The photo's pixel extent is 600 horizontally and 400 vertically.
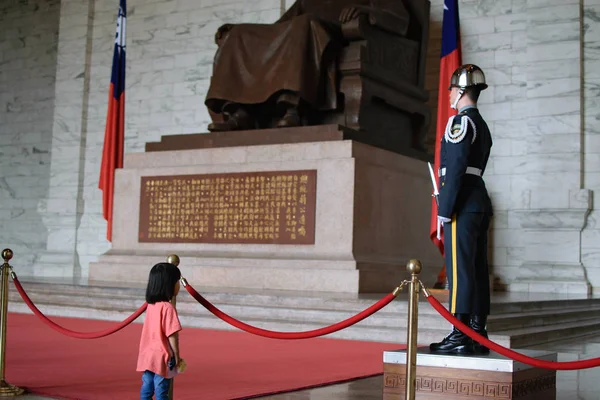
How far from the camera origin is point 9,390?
9.87 ft

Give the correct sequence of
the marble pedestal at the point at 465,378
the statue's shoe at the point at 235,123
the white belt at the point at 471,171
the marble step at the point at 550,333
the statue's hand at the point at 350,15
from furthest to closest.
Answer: the statue's shoe at the point at 235,123
the statue's hand at the point at 350,15
the marble step at the point at 550,333
the white belt at the point at 471,171
the marble pedestal at the point at 465,378

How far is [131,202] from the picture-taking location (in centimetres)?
716

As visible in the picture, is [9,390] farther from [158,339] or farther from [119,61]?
[119,61]

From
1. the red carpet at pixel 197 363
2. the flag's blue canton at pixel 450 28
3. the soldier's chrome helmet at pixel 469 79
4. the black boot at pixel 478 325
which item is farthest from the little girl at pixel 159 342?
the flag's blue canton at pixel 450 28

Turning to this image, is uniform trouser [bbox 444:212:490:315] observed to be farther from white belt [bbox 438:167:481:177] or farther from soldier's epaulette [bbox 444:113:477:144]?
soldier's epaulette [bbox 444:113:477:144]

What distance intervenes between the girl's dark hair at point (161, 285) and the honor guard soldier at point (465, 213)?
0.97 meters

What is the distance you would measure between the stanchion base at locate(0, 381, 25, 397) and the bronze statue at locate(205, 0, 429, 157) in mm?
3886

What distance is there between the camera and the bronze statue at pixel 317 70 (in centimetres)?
661

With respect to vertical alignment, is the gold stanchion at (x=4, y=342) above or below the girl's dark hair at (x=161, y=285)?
below

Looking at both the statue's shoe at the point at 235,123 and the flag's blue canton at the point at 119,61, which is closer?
the statue's shoe at the point at 235,123

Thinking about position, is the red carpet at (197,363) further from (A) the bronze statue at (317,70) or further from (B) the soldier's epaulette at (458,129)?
(A) the bronze statue at (317,70)

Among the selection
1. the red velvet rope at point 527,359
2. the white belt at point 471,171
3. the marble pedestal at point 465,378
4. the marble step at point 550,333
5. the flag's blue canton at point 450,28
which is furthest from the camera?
the flag's blue canton at point 450,28

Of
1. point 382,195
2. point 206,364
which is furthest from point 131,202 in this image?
point 206,364

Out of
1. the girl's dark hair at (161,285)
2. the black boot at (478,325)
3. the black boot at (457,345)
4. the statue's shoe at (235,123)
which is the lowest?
the black boot at (457,345)
